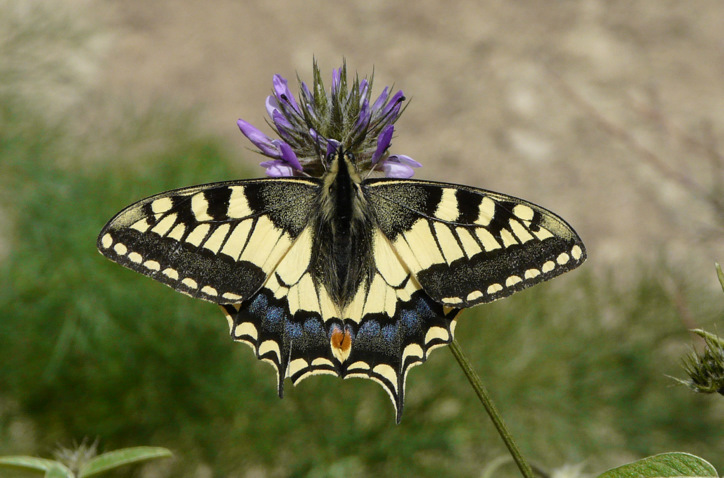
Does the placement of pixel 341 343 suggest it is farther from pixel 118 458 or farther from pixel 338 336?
pixel 118 458

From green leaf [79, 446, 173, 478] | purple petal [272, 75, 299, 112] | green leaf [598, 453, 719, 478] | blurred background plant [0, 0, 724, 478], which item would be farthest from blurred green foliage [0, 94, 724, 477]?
green leaf [598, 453, 719, 478]

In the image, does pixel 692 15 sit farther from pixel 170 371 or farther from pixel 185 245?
pixel 185 245

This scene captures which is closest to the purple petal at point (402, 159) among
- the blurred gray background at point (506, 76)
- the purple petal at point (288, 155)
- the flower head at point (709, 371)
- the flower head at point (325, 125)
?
the flower head at point (325, 125)

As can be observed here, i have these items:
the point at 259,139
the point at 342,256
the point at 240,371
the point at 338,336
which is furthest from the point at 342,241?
the point at 240,371

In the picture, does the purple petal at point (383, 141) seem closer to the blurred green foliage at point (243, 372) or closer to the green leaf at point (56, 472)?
the green leaf at point (56, 472)

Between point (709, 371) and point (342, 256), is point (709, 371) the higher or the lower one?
the lower one

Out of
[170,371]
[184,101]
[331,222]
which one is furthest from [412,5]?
[331,222]

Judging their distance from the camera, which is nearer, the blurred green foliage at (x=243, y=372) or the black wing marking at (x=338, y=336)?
the black wing marking at (x=338, y=336)
